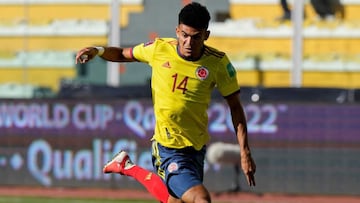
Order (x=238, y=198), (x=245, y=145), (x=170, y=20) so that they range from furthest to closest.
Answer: (x=170, y=20) < (x=238, y=198) < (x=245, y=145)

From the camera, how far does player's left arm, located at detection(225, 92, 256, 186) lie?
7.96 metres

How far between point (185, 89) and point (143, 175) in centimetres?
123

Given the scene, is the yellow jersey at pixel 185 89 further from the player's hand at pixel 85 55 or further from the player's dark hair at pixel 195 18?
the player's hand at pixel 85 55

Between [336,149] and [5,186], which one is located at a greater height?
[336,149]

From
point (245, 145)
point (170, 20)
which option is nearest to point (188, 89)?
point (245, 145)

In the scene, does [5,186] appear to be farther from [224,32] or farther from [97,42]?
[224,32]

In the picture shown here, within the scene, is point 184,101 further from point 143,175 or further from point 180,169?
point 143,175

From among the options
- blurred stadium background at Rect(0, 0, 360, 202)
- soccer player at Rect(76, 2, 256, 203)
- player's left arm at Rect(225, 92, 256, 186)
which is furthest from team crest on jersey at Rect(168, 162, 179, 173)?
blurred stadium background at Rect(0, 0, 360, 202)

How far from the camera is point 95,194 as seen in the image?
1670 cm

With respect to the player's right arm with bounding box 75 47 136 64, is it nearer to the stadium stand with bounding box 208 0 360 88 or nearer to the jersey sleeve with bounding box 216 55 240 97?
the jersey sleeve with bounding box 216 55 240 97

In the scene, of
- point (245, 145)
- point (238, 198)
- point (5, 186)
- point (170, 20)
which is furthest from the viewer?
point (170, 20)

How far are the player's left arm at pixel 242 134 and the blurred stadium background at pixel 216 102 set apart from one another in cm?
853

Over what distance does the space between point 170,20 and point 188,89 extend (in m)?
11.5

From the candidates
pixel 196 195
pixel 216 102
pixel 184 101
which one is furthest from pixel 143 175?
pixel 216 102
